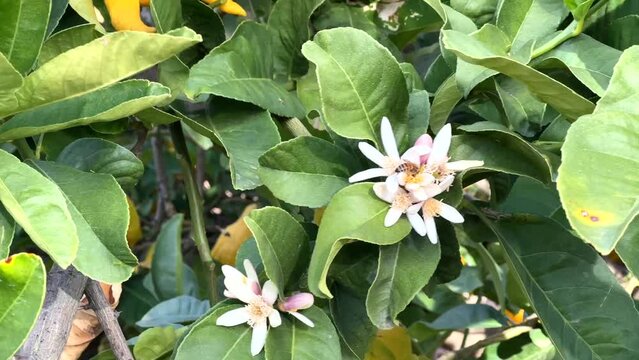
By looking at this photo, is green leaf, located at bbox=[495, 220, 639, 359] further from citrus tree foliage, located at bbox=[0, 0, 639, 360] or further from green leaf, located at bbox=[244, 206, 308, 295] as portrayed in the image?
green leaf, located at bbox=[244, 206, 308, 295]

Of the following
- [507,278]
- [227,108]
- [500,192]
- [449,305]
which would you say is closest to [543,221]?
[500,192]

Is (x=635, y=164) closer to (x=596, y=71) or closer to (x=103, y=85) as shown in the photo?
(x=596, y=71)

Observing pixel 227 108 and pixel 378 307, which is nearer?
pixel 378 307

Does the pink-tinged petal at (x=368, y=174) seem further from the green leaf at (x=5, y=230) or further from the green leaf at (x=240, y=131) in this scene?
the green leaf at (x=5, y=230)

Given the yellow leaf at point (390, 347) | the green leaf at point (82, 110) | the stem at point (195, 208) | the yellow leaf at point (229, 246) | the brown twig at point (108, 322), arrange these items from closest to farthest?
the green leaf at point (82, 110) < the brown twig at point (108, 322) < the stem at point (195, 208) < the yellow leaf at point (390, 347) < the yellow leaf at point (229, 246)

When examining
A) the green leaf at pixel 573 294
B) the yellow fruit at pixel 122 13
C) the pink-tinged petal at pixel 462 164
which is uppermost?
the yellow fruit at pixel 122 13

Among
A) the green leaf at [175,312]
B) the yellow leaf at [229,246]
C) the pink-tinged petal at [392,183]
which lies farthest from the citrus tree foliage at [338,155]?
the yellow leaf at [229,246]

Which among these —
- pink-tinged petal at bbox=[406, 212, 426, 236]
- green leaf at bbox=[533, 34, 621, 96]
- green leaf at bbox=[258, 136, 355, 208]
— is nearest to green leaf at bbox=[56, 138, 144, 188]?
green leaf at bbox=[258, 136, 355, 208]
